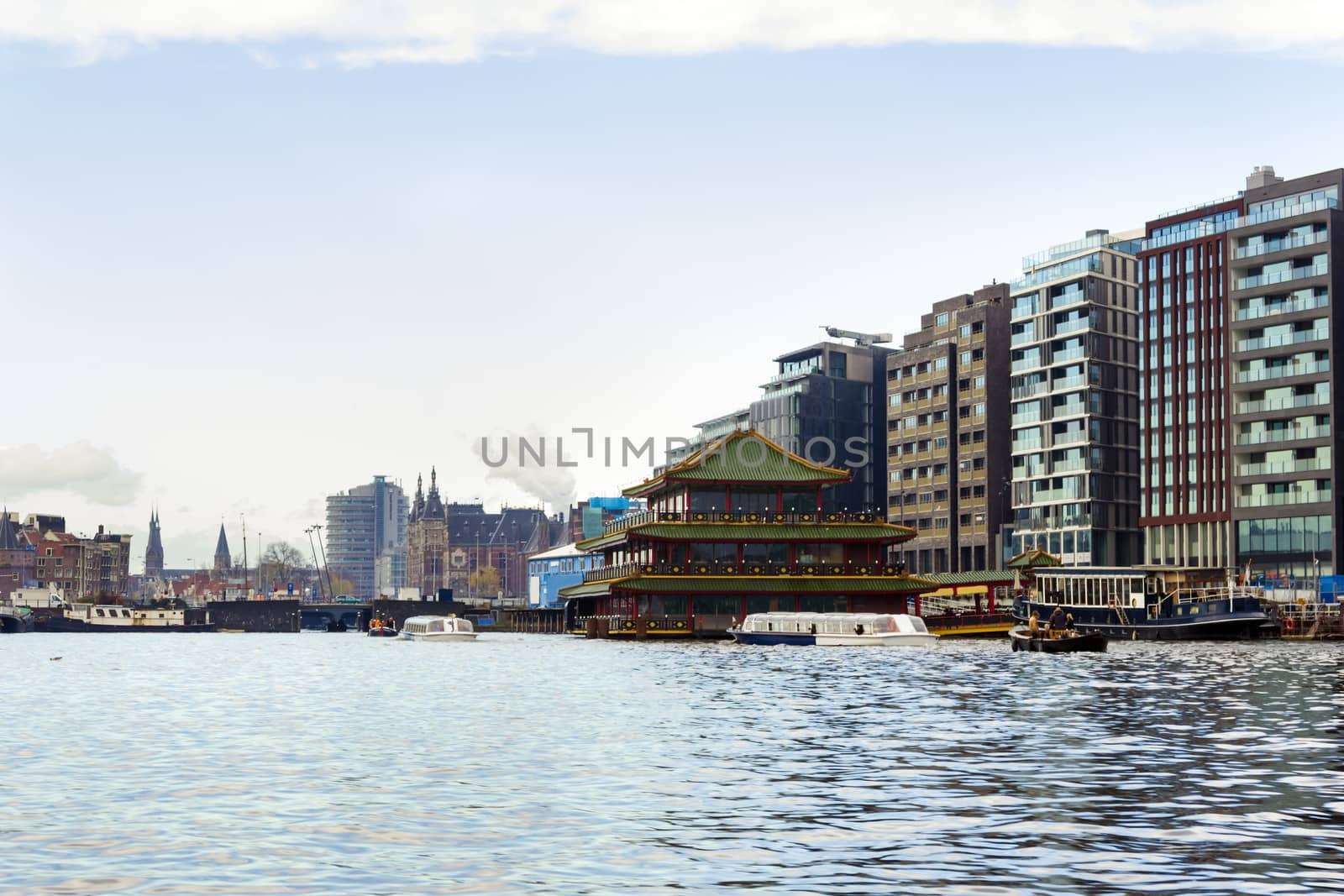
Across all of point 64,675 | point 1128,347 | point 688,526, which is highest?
point 1128,347

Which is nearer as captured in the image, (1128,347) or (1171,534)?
(1171,534)

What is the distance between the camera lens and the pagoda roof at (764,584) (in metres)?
124

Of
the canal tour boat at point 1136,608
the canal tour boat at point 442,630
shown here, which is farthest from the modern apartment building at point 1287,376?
the canal tour boat at point 442,630

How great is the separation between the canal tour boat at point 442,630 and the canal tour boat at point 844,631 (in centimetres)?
6097

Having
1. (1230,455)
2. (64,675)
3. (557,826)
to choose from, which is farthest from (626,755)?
(1230,455)

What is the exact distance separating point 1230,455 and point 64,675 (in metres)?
119

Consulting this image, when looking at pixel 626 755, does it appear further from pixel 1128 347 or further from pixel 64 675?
pixel 1128 347

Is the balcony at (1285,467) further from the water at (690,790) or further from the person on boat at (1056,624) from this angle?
the water at (690,790)

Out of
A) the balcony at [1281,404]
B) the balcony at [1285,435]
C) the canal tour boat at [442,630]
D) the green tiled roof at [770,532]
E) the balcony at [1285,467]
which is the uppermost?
the balcony at [1281,404]

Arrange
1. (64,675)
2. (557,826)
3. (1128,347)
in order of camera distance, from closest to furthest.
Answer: (557,826), (64,675), (1128,347)

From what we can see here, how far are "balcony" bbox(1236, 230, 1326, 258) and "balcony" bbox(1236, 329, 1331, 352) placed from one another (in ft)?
28.0

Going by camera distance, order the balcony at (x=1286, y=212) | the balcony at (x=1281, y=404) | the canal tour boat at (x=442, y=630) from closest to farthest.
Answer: the balcony at (x=1281, y=404)
the balcony at (x=1286, y=212)
the canal tour boat at (x=442, y=630)

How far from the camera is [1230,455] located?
15938 centimetres

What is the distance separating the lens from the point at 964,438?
631ft
